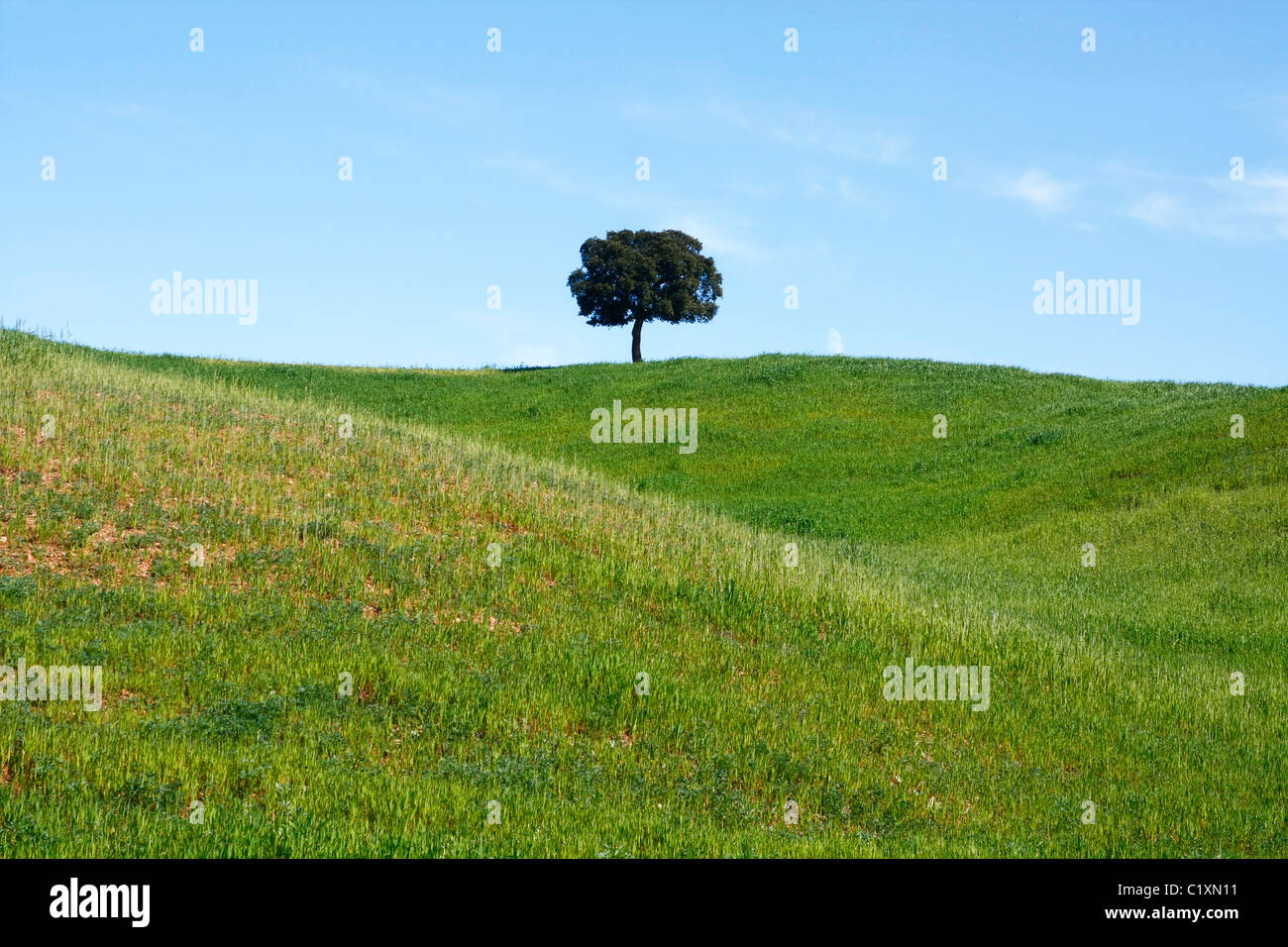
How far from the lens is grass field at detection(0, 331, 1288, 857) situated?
11.9 meters

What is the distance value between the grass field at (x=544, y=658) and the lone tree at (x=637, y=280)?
5799cm

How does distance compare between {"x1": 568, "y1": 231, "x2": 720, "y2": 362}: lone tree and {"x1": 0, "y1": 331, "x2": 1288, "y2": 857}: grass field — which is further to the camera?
{"x1": 568, "y1": 231, "x2": 720, "y2": 362}: lone tree

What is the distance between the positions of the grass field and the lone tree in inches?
2283

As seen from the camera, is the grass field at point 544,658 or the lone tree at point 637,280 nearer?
the grass field at point 544,658

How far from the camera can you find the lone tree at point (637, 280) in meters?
90.7

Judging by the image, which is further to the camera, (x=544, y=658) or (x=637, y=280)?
(x=637, y=280)

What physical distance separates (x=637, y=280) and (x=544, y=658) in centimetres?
7639

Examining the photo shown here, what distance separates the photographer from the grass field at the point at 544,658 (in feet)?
38.9

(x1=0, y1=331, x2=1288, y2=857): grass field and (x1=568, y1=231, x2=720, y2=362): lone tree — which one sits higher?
(x1=568, y1=231, x2=720, y2=362): lone tree

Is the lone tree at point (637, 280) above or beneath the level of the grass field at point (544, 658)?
above

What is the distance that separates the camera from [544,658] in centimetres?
1662

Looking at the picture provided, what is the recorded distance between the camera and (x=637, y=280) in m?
90.8

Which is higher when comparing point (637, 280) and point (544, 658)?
point (637, 280)

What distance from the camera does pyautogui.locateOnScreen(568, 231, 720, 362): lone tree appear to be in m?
90.7
